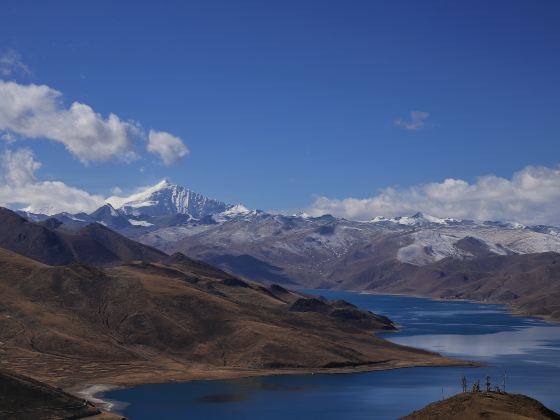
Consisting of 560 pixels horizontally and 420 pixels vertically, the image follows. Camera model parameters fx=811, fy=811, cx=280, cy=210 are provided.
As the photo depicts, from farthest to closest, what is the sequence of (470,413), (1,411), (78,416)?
(78,416), (1,411), (470,413)

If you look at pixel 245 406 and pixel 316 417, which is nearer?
pixel 316 417

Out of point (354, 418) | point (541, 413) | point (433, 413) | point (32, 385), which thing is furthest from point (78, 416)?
point (541, 413)

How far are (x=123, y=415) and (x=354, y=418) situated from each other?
5229 centimetres

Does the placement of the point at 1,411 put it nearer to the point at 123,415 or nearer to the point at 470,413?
the point at 123,415

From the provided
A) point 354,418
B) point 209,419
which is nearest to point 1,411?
point 209,419

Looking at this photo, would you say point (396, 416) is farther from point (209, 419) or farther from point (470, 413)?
point (470, 413)

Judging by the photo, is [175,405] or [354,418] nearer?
[354,418]

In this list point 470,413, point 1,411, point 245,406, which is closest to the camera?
point 470,413

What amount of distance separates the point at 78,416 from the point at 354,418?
60.4 meters

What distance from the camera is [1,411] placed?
160 metres

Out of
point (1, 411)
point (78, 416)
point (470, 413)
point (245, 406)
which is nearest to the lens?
point (470, 413)

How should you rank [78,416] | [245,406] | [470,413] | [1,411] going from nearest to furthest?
[470,413] < [1,411] < [78,416] < [245,406]

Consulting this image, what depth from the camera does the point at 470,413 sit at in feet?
402

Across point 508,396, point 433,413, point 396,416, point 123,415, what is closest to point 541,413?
point 508,396
